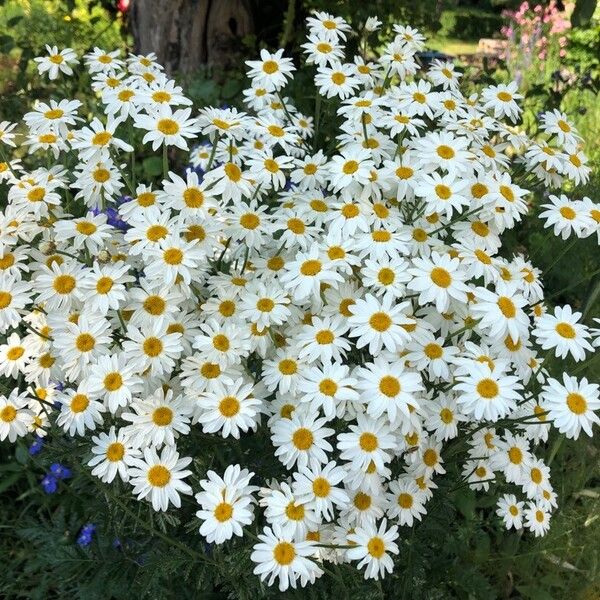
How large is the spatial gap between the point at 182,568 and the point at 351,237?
0.98 meters

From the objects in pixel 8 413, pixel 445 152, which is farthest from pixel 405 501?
pixel 8 413

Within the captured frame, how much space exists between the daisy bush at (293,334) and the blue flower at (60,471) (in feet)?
1.91

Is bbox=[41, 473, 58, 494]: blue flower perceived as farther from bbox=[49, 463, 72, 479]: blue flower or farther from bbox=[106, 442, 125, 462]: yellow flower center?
bbox=[106, 442, 125, 462]: yellow flower center

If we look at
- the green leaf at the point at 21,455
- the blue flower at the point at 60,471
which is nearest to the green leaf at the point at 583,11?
the blue flower at the point at 60,471

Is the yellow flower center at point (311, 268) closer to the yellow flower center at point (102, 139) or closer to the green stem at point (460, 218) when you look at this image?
the green stem at point (460, 218)

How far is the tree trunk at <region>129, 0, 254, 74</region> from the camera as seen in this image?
145 inches

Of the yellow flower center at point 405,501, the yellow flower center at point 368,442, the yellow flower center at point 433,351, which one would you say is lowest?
the yellow flower center at point 405,501

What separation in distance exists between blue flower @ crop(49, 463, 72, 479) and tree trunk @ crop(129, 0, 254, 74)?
2.32 m

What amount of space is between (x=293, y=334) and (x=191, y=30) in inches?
105

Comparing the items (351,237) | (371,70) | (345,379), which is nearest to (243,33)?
(371,70)

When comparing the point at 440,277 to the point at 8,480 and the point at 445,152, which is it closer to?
the point at 445,152

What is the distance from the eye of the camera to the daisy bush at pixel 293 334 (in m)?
1.46

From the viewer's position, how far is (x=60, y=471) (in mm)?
2391

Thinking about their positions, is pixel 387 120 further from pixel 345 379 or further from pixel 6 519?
pixel 6 519
